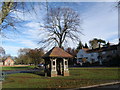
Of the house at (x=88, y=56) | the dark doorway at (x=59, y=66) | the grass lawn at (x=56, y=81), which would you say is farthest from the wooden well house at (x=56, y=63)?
the house at (x=88, y=56)

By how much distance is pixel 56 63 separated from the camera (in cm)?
2044

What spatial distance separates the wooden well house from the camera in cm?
1895

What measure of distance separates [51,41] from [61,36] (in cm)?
291

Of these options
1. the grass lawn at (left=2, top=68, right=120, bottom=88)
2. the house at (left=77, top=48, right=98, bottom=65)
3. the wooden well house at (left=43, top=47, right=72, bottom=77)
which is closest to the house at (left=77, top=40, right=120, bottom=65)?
the house at (left=77, top=48, right=98, bottom=65)

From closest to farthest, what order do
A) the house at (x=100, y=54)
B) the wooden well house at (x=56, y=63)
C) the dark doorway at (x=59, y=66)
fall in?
the wooden well house at (x=56, y=63)
the dark doorway at (x=59, y=66)
the house at (x=100, y=54)

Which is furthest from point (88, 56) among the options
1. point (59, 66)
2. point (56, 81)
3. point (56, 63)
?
point (56, 81)

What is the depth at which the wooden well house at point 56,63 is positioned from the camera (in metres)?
19.0

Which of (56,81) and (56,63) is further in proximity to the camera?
(56,63)

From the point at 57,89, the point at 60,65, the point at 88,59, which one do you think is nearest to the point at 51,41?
the point at 60,65

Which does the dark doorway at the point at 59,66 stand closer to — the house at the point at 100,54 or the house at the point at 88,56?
the house at the point at 100,54

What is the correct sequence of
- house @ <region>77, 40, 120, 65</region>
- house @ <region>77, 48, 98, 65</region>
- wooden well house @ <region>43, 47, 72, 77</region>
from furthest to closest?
house @ <region>77, 48, 98, 65</region> → house @ <region>77, 40, 120, 65</region> → wooden well house @ <region>43, 47, 72, 77</region>

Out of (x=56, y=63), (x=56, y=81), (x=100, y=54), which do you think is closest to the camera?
(x=56, y=81)

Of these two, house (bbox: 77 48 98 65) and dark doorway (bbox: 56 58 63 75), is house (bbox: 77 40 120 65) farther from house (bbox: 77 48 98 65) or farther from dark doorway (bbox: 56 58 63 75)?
dark doorway (bbox: 56 58 63 75)

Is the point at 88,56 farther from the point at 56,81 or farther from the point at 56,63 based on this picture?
the point at 56,81
